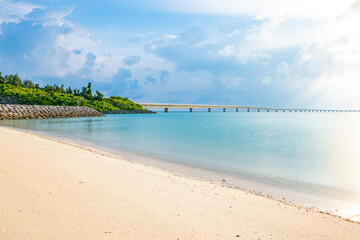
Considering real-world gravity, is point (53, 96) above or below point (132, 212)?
above

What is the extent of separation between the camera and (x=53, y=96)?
9581cm

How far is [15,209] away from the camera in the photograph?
477cm

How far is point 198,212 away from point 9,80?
416 feet

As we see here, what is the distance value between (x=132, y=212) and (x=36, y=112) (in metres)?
70.4

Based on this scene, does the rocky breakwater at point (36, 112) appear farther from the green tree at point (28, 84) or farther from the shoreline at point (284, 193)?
the shoreline at point (284, 193)

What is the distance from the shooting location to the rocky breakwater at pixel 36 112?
56406 millimetres

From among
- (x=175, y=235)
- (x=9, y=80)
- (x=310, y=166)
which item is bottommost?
(x=310, y=166)


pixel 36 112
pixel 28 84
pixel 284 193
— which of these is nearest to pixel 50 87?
pixel 28 84

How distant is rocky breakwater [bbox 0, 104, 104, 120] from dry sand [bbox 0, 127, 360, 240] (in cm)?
5874

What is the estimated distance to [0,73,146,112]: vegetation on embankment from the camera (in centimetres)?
8688

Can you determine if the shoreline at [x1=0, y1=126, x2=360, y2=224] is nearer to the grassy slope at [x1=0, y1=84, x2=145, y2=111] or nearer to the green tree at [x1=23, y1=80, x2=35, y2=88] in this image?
the grassy slope at [x1=0, y1=84, x2=145, y2=111]

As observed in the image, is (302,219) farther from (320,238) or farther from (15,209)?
(15,209)

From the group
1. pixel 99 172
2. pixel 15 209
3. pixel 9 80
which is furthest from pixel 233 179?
pixel 9 80

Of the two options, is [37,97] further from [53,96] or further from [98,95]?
[98,95]
